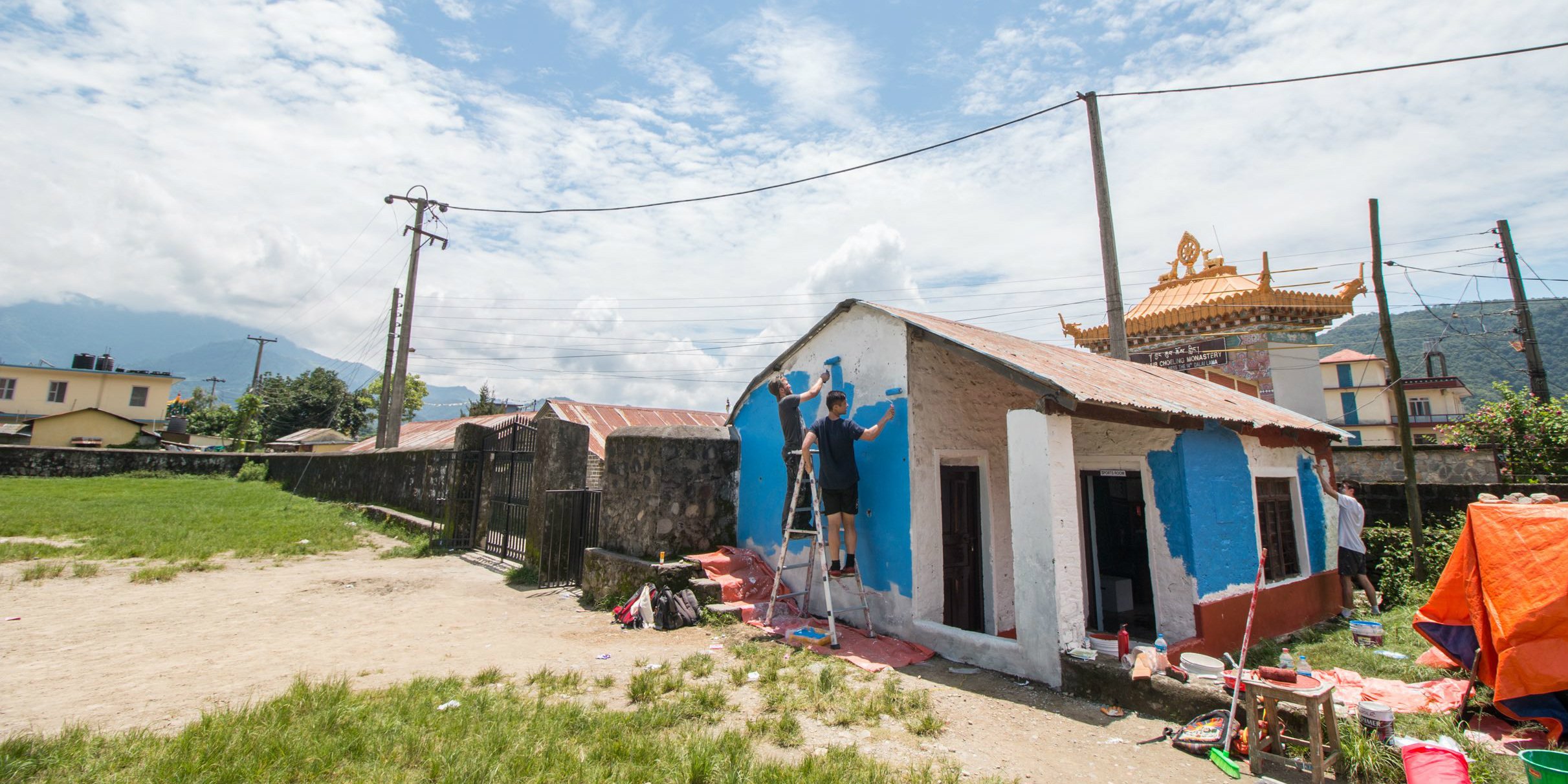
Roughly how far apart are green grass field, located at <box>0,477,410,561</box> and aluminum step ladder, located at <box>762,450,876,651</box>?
901 centimetres

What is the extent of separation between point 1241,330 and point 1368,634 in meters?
7.66

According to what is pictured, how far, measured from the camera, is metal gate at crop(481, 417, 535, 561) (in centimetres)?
1060

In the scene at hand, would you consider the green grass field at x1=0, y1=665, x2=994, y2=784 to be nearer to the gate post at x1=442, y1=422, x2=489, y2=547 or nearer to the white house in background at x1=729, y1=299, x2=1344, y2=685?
the white house in background at x1=729, y1=299, x2=1344, y2=685

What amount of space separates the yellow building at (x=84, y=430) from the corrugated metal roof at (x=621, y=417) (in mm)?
36055

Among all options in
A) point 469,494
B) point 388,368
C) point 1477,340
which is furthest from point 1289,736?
point 388,368

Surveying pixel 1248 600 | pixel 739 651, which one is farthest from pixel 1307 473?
pixel 739 651

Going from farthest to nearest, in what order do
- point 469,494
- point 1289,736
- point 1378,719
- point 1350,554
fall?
point 469,494
point 1350,554
point 1289,736
point 1378,719

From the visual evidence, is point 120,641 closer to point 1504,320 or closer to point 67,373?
point 1504,320

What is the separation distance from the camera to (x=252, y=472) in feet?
87.9

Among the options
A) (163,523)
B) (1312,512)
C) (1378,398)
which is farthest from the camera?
(1378,398)

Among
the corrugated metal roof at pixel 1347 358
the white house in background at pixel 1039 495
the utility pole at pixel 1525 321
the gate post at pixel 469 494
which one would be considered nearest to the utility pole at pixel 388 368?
the gate post at pixel 469 494

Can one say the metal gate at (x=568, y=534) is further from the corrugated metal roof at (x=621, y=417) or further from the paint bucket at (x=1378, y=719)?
the paint bucket at (x=1378, y=719)

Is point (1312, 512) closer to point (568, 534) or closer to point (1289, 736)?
point (1289, 736)

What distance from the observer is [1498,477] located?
35.9 ft
